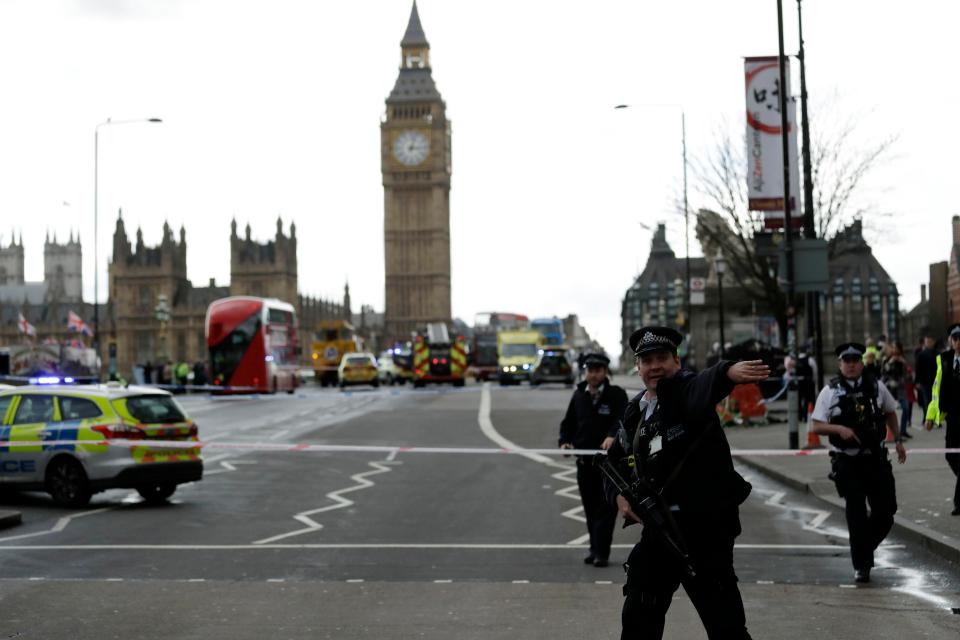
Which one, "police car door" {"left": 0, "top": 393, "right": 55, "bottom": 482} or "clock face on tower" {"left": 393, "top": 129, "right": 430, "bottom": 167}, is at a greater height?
"clock face on tower" {"left": 393, "top": 129, "right": 430, "bottom": 167}

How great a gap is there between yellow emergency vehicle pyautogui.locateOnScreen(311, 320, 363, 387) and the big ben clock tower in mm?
83937

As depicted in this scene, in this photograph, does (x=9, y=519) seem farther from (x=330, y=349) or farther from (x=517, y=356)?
(x=330, y=349)

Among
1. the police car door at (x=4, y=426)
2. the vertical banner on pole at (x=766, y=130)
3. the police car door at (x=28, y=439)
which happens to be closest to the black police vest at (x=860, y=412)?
the police car door at (x=28, y=439)

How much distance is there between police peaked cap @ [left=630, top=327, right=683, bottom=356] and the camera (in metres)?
6.05

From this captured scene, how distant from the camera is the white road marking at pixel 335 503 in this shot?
13.2 meters

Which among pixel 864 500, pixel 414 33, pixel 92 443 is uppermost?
pixel 414 33

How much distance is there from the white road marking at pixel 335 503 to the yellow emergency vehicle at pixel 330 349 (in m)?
62.1

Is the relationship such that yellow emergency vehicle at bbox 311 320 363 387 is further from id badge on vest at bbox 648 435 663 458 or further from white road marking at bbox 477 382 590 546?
id badge on vest at bbox 648 435 663 458

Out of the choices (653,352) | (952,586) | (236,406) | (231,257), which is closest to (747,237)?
(236,406)

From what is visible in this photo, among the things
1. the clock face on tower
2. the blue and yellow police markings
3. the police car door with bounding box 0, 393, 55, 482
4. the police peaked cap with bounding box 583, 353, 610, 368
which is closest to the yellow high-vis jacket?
the police peaked cap with bounding box 583, 353, 610, 368

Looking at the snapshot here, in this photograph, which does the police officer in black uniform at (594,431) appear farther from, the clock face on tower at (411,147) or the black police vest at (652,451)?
the clock face on tower at (411,147)

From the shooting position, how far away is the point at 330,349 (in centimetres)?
8412

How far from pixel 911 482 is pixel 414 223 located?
508 feet

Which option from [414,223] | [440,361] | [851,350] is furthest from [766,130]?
[414,223]
